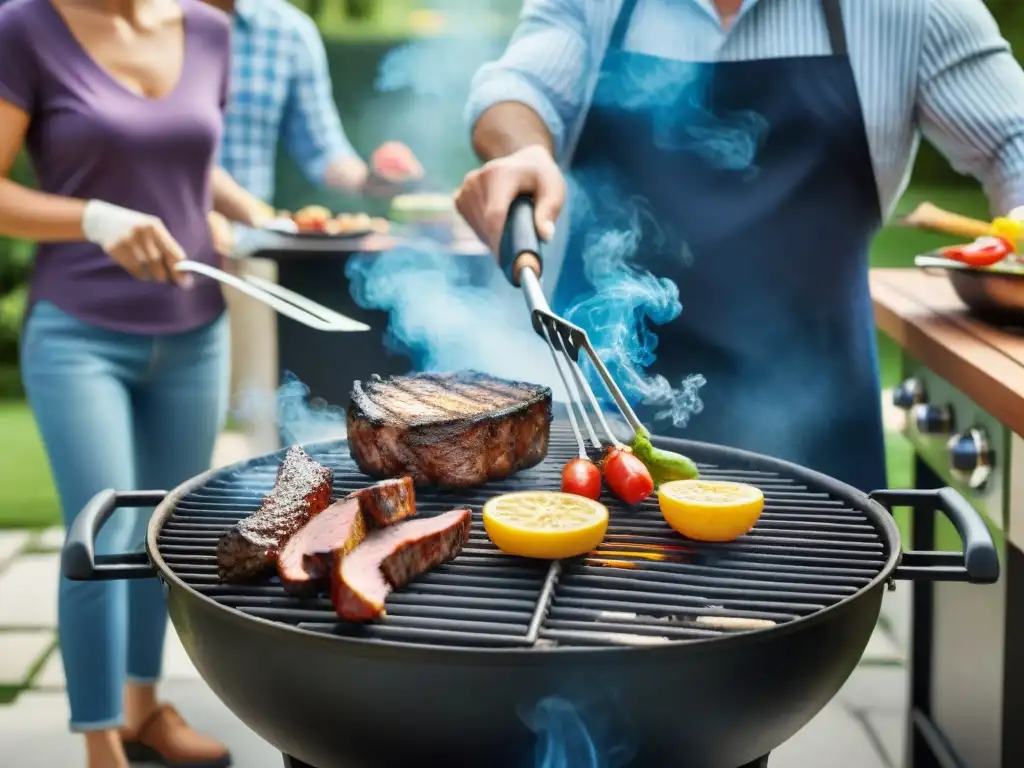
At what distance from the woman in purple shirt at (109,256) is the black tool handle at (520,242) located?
37.7 inches

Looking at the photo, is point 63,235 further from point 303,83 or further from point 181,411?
point 303,83

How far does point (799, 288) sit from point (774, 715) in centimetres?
151

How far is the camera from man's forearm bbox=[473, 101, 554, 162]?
2.65m

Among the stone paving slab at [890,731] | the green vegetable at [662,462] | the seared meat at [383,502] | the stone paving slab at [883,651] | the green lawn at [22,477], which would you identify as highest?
the seared meat at [383,502]

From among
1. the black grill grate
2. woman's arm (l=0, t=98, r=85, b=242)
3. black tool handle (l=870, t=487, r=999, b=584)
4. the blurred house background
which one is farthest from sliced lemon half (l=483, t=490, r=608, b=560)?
the blurred house background

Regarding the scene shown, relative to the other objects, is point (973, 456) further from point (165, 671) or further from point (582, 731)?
point (165, 671)

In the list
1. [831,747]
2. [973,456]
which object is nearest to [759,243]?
[973,456]

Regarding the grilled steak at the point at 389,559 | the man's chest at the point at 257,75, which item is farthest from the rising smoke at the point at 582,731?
the man's chest at the point at 257,75

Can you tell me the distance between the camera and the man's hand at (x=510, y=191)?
218 centimetres

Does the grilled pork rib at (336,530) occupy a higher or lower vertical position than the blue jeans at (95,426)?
higher

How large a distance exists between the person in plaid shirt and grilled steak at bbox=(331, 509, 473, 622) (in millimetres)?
3409

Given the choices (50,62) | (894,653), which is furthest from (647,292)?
(894,653)

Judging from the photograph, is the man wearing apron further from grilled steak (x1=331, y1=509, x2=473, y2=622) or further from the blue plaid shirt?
the blue plaid shirt

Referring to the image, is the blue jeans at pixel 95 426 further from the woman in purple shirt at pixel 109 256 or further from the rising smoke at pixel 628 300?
the rising smoke at pixel 628 300
